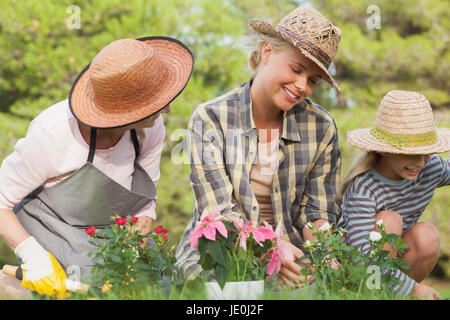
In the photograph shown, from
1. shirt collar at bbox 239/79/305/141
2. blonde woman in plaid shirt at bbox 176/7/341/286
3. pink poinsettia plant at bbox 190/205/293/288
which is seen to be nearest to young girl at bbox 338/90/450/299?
blonde woman in plaid shirt at bbox 176/7/341/286

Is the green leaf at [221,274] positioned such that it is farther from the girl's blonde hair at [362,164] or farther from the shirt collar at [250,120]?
the girl's blonde hair at [362,164]

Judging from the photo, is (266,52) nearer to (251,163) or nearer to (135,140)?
(251,163)

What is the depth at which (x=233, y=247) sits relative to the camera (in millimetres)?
2238

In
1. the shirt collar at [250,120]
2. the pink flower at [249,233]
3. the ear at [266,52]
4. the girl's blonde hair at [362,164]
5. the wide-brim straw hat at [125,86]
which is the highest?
the ear at [266,52]

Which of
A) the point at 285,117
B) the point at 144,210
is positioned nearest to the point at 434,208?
the point at 285,117

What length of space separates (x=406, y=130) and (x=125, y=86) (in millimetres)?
1378

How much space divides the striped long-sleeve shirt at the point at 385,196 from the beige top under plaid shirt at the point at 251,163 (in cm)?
14

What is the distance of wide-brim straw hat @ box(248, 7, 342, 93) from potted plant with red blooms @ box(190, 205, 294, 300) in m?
0.82

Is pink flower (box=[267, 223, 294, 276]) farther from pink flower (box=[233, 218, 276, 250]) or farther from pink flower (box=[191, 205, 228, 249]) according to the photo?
pink flower (box=[191, 205, 228, 249])

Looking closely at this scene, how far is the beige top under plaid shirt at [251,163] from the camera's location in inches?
106

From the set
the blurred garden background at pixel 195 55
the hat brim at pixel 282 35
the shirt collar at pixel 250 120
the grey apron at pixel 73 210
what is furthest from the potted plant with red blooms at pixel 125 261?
the blurred garden background at pixel 195 55

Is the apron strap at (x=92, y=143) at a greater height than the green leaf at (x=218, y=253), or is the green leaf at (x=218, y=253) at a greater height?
the apron strap at (x=92, y=143)

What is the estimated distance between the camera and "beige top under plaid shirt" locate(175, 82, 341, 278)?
2.68m

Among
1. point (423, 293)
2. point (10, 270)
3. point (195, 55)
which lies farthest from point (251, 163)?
point (195, 55)
